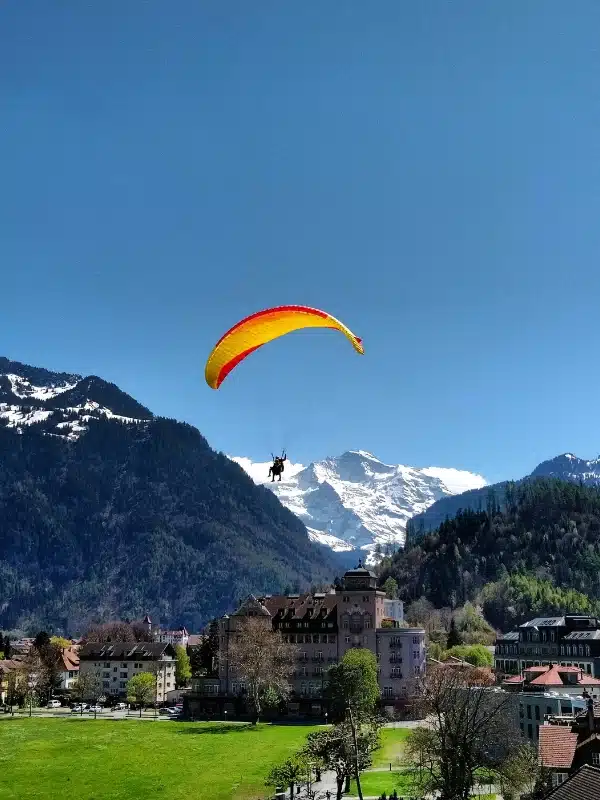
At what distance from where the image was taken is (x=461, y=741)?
47781 millimetres

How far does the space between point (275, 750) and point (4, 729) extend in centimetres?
3905

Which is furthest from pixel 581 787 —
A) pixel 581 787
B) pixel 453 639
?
pixel 453 639

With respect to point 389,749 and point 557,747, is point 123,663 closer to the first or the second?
point 389,749

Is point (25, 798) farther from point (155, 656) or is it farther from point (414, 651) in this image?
point (155, 656)

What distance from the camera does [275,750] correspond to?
77.0 m

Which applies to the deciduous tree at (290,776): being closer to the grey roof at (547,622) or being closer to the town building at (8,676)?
the town building at (8,676)

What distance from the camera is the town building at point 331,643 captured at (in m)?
114

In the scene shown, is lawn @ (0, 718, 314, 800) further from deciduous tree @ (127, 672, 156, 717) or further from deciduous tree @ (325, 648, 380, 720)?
deciduous tree @ (127, 672, 156, 717)

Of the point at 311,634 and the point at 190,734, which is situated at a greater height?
the point at 311,634

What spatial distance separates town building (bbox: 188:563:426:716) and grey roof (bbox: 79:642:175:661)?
37733mm

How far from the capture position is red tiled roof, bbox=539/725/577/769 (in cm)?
4550

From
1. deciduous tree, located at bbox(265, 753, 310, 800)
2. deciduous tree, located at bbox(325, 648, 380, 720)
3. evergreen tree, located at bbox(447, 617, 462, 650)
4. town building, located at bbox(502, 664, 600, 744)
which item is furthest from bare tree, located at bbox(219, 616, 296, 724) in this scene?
evergreen tree, located at bbox(447, 617, 462, 650)

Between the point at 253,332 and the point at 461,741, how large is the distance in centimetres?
2633

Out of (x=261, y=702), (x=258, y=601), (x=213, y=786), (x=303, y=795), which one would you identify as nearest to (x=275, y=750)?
(x=213, y=786)
